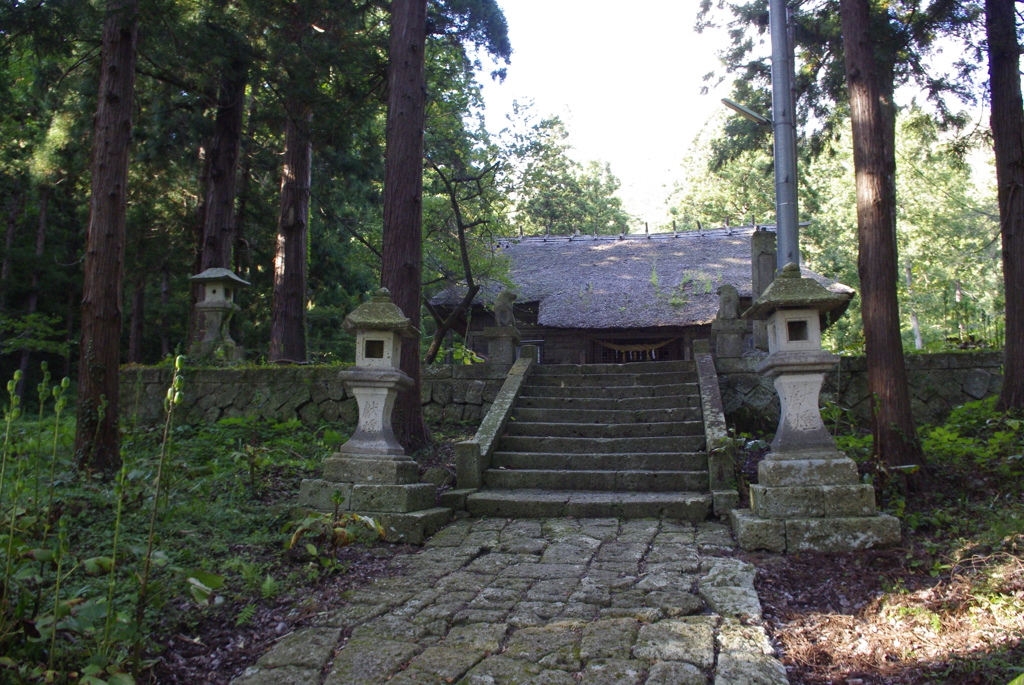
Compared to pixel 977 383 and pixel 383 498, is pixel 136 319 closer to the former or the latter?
pixel 383 498

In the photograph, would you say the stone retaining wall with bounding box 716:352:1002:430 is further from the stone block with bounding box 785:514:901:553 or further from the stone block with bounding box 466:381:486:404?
the stone block with bounding box 785:514:901:553

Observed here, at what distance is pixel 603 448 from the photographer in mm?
7367

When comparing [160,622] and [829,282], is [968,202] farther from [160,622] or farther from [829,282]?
[160,622]

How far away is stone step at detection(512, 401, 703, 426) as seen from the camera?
7961 mm

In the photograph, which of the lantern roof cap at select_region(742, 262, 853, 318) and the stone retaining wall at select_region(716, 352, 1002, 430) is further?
the stone retaining wall at select_region(716, 352, 1002, 430)

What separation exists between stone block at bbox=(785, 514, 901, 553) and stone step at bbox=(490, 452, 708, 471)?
77.3 inches

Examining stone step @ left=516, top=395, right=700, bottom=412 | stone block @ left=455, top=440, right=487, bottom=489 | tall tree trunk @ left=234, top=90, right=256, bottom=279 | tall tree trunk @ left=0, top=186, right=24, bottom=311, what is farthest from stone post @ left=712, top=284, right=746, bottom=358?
tall tree trunk @ left=0, top=186, right=24, bottom=311

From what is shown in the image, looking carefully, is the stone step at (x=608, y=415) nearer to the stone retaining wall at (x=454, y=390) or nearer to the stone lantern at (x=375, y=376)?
the stone retaining wall at (x=454, y=390)

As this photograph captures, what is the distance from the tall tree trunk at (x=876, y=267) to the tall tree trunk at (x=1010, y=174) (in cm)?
194

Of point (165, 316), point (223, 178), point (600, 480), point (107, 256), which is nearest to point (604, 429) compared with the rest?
point (600, 480)

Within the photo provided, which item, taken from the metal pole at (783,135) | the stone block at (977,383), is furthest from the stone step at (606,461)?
the stone block at (977,383)

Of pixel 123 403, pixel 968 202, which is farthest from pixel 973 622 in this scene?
pixel 968 202

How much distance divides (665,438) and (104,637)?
18.8ft

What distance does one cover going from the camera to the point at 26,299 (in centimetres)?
1702
